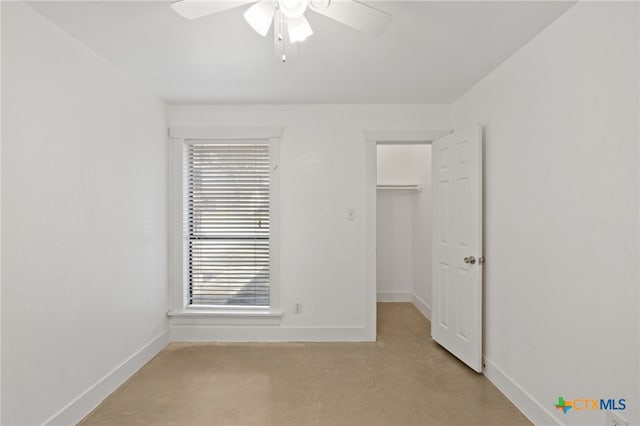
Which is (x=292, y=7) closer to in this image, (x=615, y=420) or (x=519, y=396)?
(x=615, y=420)

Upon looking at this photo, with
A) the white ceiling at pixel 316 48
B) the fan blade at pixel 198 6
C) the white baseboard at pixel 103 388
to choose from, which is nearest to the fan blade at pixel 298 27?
the fan blade at pixel 198 6

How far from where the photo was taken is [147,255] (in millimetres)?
3209

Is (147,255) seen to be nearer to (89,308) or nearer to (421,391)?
(89,308)

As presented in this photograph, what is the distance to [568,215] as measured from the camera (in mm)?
1944

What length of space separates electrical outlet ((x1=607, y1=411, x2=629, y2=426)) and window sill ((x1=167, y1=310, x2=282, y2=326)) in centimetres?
270

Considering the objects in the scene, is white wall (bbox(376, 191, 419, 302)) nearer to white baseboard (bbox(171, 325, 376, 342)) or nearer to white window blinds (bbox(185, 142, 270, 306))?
white baseboard (bbox(171, 325, 376, 342))

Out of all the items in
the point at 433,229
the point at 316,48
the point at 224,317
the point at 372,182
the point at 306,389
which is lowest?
the point at 306,389

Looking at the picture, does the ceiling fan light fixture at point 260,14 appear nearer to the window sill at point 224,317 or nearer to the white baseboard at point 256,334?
the window sill at point 224,317

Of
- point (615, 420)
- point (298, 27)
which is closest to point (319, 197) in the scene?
point (298, 27)

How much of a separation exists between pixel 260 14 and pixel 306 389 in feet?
8.30

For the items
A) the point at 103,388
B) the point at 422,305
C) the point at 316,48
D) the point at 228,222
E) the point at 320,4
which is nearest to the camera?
the point at 320,4

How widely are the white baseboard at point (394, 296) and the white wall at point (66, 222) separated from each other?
10.8ft

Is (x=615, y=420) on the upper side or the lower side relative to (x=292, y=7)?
lower

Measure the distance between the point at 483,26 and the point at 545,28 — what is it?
0.40 m
